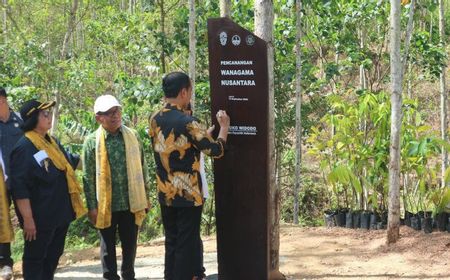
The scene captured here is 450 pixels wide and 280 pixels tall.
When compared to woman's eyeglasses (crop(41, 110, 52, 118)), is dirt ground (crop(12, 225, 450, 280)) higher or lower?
lower

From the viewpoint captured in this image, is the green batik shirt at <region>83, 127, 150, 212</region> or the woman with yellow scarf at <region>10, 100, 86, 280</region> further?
the green batik shirt at <region>83, 127, 150, 212</region>

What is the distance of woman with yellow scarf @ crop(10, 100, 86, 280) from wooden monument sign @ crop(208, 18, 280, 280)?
1165mm

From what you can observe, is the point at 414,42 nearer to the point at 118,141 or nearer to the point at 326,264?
the point at 326,264

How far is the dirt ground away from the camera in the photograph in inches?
194

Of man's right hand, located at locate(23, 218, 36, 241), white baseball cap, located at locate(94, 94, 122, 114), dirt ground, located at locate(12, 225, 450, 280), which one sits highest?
white baseball cap, located at locate(94, 94, 122, 114)

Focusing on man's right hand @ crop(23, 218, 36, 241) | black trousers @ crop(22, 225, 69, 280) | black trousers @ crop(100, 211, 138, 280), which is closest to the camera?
man's right hand @ crop(23, 218, 36, 241)

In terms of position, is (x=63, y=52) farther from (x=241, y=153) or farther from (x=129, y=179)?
(x=241, y=153)

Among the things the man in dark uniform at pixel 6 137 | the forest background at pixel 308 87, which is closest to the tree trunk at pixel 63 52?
the forest background at pixel 308 87

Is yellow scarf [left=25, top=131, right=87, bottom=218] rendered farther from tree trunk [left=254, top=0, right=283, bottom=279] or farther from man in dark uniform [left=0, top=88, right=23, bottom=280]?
tree trunk [left=254, top=0, right=283, bottom=279]

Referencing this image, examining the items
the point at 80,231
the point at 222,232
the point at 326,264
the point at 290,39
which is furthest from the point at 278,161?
the point at 222,232

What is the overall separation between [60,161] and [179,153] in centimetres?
81

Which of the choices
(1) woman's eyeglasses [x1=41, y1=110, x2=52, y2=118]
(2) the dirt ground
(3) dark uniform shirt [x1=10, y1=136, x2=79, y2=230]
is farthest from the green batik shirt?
(2) the dirt ground

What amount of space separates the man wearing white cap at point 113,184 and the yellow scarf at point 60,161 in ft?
0.61

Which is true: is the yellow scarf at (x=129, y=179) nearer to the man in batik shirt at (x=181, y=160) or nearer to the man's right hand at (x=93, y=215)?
the man's right hand at (x=93, y=215)
